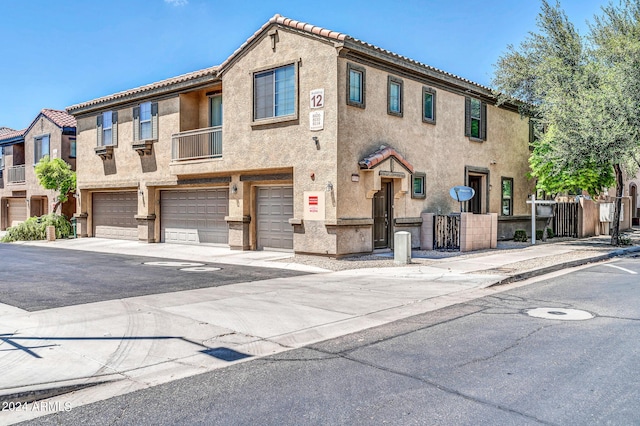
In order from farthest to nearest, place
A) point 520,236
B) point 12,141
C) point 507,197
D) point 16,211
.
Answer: point 16,211 < point 12,141 < point 507,197 < point 520,236

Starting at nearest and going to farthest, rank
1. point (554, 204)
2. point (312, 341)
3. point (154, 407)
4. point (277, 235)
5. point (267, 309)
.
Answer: point (154, 407) < point (312, 341) < point (267, 309) < point (277, 235) < point (554, 204)

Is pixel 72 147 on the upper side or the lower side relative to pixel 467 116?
lower

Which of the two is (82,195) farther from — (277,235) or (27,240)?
(277,235)

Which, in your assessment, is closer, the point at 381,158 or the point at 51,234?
the point at 381,158

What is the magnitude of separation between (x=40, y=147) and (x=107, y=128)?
32.4ft

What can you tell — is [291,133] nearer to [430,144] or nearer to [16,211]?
[430,144]

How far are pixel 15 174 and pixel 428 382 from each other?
34.8m

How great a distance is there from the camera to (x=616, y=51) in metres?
17.5

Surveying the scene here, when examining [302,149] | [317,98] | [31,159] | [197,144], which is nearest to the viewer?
[317,98]

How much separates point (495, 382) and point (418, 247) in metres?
13.4

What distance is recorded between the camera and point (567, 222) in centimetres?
2411

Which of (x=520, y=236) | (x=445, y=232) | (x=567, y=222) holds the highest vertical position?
(x=567, y=222)

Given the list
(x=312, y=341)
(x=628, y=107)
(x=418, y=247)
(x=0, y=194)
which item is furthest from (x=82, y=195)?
(x=628, y=107)

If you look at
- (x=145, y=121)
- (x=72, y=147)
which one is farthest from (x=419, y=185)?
(x=72, y=147)
